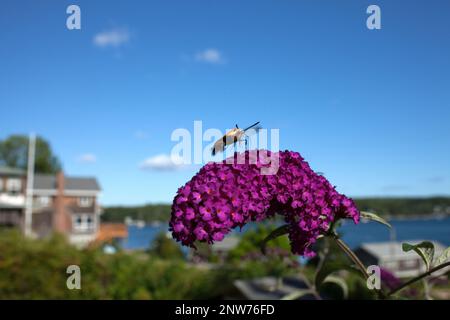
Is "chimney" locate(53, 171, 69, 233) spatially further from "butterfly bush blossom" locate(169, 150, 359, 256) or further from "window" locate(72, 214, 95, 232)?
"butterfly bush blossom" locate(169, 150, 359, 256)

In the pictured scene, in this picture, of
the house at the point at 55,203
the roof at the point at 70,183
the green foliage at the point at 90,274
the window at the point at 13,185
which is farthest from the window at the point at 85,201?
the green foliage at the point at 90,274

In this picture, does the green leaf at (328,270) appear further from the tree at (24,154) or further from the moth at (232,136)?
the tree at (24,154)

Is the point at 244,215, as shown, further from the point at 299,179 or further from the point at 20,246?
the point at 20,246

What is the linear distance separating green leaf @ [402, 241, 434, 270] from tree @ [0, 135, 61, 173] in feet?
177

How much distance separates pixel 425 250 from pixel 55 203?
130ft

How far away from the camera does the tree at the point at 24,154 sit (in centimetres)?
5062

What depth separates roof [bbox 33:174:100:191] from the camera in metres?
38.8

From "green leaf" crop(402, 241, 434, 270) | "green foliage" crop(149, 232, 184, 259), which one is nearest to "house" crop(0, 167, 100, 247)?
"green foliage" crop(149, 232, 184, 259)

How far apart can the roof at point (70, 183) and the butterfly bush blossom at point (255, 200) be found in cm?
3907

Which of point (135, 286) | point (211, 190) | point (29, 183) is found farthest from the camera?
point (29, 183)

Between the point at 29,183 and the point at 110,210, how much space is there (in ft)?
141
